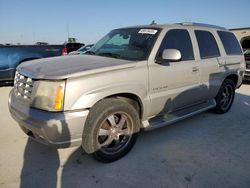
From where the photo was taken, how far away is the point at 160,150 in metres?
3.75

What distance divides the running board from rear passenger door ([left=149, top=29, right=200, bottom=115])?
0.36 feet

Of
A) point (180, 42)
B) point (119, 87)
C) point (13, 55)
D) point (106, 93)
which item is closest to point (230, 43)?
point (180, 42)

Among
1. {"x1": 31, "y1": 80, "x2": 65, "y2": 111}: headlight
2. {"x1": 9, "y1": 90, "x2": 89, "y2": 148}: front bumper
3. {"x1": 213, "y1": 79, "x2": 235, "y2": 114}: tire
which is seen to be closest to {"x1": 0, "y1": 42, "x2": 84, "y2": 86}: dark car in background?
{"x1": 9, "y1": 90, "x2": 89, "y2": 148}: front bumper

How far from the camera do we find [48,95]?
2783 mm

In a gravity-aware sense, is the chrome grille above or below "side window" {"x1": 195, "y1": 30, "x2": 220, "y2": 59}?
below

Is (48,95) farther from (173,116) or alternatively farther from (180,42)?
(180,42)

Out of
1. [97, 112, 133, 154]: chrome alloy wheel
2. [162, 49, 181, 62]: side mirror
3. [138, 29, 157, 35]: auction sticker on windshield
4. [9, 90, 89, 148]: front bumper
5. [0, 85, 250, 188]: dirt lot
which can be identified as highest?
[138, 29, 157, 35]: auction sticker on windshield

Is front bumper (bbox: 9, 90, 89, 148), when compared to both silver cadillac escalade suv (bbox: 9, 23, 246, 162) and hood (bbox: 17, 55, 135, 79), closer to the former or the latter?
silver cadillac escalade suv (bbox: 9, 23, 246, 162)

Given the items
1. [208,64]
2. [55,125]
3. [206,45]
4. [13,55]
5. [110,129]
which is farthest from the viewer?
[13,55]

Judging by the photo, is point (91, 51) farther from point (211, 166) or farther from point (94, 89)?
point (211, 166)

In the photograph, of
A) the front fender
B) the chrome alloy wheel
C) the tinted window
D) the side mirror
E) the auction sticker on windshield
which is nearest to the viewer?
the front fender

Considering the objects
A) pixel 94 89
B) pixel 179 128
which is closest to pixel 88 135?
pixel 94 89

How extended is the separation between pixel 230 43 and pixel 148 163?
3.62 meters

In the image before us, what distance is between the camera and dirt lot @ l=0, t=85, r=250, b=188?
295 cm
